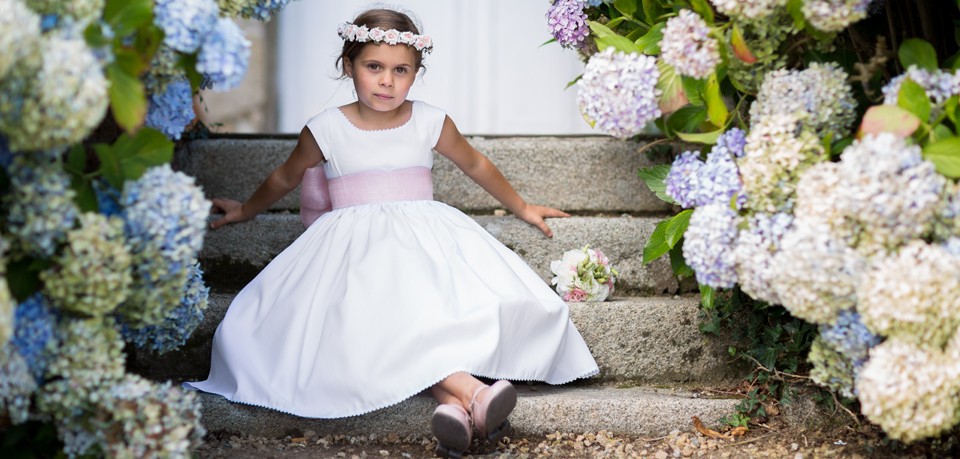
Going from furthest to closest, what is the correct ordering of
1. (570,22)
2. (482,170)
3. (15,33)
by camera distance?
1. (482,170)
2. (570,22)
3. (15,33)

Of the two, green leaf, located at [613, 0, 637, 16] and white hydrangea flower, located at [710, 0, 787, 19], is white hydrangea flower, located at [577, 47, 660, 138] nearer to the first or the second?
white hydrangea flower, located at [710, 0, 787, 19]

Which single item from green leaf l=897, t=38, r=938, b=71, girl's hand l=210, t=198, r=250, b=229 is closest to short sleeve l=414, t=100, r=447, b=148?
girl's hand l=210, t=198, r=250, b=229

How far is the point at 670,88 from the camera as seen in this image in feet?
6.31

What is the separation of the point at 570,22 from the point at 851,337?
121 centimetres

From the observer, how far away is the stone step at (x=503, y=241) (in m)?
2.95

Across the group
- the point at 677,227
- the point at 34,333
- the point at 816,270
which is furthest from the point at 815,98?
the point at 34,333

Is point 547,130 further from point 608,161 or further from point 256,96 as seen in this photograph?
point 256,96

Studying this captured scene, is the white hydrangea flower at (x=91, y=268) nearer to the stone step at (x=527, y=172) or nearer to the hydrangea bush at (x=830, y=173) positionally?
the hydrangea bush at (x=830, y=173)

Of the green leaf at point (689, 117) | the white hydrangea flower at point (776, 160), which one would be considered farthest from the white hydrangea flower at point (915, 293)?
the green leaf at point (689, 117)

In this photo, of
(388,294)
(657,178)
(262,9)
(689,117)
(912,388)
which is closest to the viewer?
(912,388)

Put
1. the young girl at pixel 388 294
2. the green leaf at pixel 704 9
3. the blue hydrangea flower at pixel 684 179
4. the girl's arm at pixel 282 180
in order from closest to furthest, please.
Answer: the green leaf at pixel 704 9, the blue hydrangea flower at pixel 684 179, the young girl at pixel 388 294, the girl's arm at pixel 282 180

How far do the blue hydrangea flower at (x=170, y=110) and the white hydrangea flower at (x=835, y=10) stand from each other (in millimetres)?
1181

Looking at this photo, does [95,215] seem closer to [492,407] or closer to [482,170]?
[492,407]

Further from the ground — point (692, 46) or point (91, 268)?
point (692, 46)
